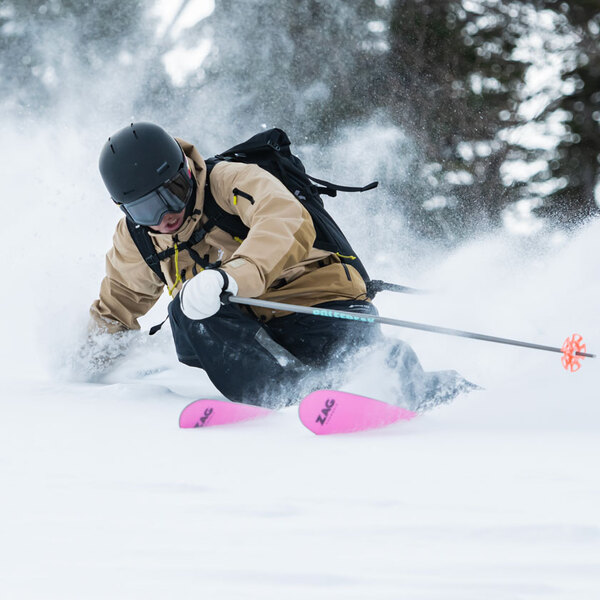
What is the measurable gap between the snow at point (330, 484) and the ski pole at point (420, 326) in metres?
0.15

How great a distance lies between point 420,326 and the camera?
2617 mm

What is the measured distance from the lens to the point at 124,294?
3.55 m

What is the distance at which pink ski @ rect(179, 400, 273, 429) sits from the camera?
8.16 feet

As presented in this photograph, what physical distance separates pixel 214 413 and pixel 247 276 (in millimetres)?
520

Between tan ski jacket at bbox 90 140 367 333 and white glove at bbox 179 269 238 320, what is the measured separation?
0.20 feet

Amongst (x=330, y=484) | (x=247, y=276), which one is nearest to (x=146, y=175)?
(x=247, y=276)

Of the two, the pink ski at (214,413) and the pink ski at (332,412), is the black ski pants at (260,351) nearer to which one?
the pink ski at (214,413)

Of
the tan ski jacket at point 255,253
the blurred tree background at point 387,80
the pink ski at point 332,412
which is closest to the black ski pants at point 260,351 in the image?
the tan ski jacket at point 255,253

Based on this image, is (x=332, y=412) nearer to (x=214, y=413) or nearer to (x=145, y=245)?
(x=214, y=413)

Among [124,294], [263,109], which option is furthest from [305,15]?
[124,294]

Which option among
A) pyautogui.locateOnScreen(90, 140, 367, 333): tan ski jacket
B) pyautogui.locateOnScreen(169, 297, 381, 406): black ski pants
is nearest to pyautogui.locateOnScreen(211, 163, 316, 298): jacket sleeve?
pyautogui.locateOnScreen(90, 140, 367, 333): tan ski jacket

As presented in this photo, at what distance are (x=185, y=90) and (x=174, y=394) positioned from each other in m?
8.13

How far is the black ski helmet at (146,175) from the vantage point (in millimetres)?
2801

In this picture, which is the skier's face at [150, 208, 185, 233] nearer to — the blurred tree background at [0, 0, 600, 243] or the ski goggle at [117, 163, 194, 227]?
the ski goggle at [117, 163, 194, 227]
